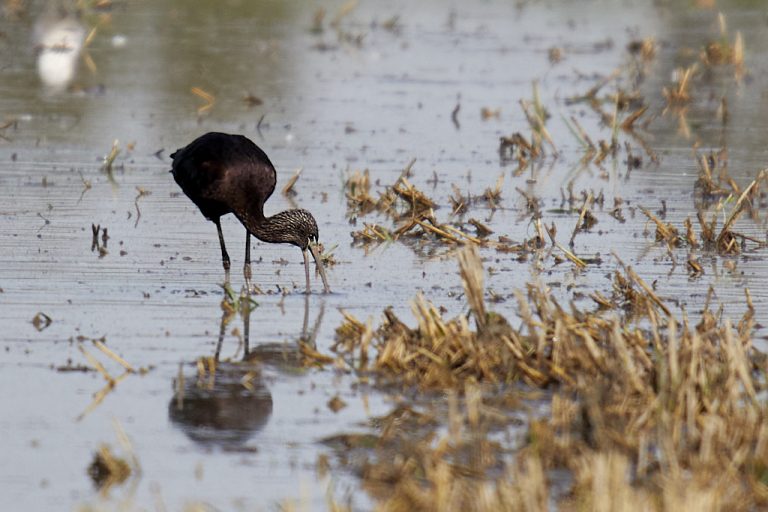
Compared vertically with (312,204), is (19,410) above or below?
below

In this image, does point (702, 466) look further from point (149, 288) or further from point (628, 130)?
point (628, 130)

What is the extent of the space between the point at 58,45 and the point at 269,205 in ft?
34.8

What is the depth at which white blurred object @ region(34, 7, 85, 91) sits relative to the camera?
19.2 metres

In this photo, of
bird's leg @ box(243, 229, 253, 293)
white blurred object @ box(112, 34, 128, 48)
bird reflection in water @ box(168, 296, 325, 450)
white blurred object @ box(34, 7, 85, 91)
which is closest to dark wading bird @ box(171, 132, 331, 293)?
bird's leg @ box(243, 229, 253, 293)

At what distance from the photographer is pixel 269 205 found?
12.1m

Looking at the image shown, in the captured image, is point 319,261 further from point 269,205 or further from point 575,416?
point 575,416

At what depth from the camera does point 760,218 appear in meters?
11.7

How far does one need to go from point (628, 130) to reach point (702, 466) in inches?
438

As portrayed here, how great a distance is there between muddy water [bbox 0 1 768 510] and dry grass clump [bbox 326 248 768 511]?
294 millimetres

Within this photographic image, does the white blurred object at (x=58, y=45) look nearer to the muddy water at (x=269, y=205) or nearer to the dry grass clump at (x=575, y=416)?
the muddy water at (x=269, y=205)

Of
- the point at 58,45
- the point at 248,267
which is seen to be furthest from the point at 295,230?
the point at 58,45

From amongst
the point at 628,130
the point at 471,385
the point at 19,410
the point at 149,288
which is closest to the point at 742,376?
the point at 471,385

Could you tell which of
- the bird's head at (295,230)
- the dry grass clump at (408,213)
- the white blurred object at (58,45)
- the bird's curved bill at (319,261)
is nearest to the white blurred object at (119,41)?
Result: the white blurred object at (58,45)

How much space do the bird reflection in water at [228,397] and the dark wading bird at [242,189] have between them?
6.16 feet
